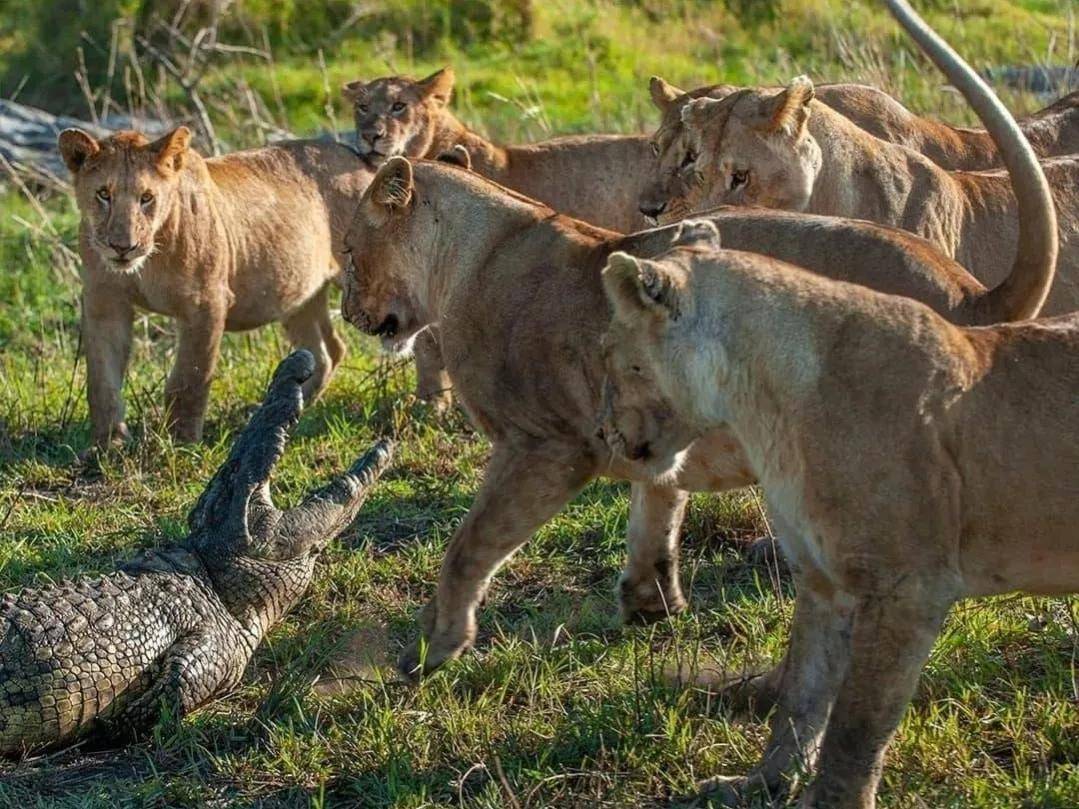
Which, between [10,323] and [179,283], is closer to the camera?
[179,283]

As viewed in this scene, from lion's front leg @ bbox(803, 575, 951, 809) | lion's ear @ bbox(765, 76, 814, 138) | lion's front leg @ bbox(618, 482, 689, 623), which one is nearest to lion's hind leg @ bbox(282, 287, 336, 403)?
lion's ear @ bbox(765, 76, 814, 138)

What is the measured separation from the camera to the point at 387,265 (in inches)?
227

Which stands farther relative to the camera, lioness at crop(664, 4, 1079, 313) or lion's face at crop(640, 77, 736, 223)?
lion's face at crop(640, 77, 736, 223)

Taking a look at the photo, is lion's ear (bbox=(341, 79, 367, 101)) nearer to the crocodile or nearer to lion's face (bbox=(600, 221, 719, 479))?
the crocodile

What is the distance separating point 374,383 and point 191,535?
196 centimetres

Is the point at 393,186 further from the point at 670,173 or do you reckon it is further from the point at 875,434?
the point at 875,434

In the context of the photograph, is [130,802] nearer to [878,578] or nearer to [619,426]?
[619,426]

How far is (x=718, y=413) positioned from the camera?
13.8 feet

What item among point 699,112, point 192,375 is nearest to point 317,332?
point 192,375

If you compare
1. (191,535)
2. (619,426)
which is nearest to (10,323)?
(191,535)

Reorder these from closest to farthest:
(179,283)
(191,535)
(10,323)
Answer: (191,535) → (179,283) → (10,323)

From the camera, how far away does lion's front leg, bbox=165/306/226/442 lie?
7.82m

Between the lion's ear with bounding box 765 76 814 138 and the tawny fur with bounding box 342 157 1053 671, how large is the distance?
3.64 ft

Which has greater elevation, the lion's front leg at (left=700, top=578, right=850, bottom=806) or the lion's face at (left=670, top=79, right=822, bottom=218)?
the lion's face at (left=670, top=79, right=822, bottom=218)
